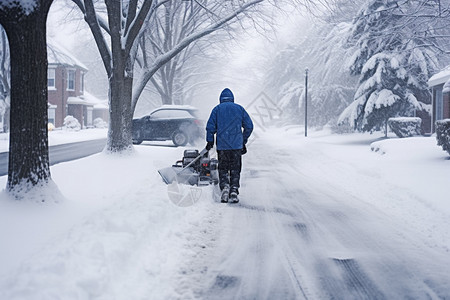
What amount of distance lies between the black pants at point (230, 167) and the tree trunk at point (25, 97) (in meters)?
3.10

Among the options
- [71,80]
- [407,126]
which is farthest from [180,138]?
[71,80]

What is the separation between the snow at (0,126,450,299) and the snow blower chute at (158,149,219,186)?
9.1 inches

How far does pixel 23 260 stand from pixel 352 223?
4.43 metres

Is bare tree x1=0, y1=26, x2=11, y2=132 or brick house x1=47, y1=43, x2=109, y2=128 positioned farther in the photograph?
brick house x1=47, y1=43, x2=109, y2=128

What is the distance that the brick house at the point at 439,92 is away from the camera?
62.8 ft

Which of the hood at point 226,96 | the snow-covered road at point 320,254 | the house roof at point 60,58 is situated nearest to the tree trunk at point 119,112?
the hood at point 226,96

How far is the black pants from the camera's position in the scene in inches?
301

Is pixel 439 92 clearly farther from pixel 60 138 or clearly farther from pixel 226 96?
pixel 60 138

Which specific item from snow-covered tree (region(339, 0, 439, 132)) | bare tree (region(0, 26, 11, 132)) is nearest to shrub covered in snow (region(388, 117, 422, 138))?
snow-covered tree (region(339, 0, 439, 132))

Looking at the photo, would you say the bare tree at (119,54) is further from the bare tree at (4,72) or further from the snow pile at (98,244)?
the bare tree at (4,72)

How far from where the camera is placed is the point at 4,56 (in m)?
27.5

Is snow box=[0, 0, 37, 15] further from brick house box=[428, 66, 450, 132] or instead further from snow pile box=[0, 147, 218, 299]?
brick house box=[428, 66, 450, 132]

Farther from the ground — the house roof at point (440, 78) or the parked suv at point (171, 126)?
the house roof at point (440, 78)

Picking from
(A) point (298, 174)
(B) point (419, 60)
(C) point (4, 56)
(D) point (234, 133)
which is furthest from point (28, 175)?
(C) point (4, 56)
